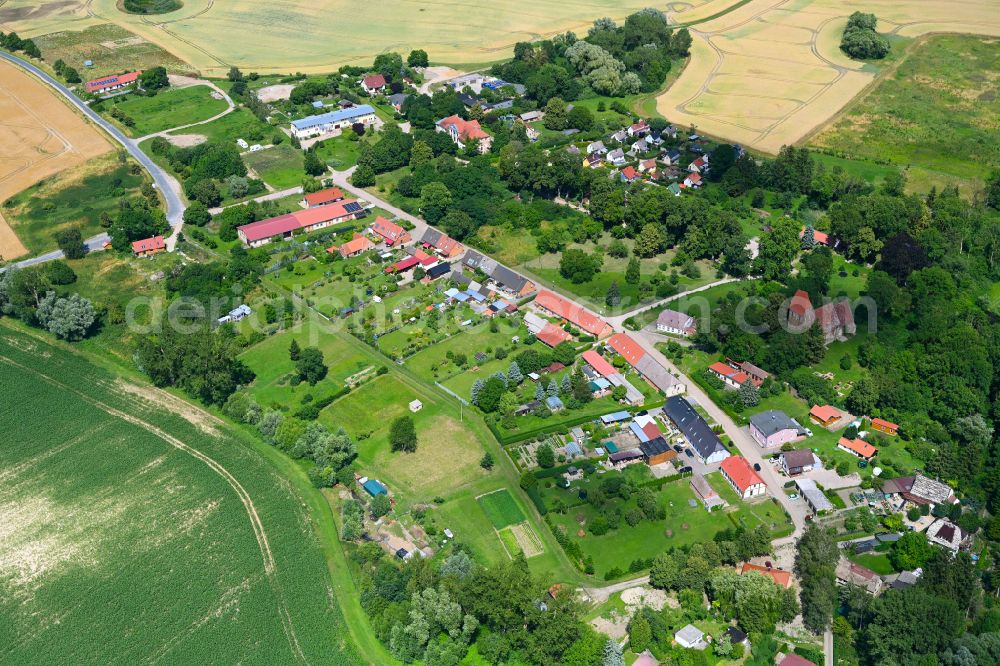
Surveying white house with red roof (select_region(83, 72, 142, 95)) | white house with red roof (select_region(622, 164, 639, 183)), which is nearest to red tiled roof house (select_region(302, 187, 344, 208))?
white house with red roof (select_region(622, 164, 639, 183))

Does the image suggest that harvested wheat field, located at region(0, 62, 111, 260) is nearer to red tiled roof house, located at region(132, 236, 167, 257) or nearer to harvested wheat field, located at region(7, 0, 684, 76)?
red tiled roof house, located at region(132, 236, 167, 257)

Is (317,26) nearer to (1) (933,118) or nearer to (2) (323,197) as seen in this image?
(2) (323,197)

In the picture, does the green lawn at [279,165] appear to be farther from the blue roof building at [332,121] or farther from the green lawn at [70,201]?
the green lawn at [70,201]

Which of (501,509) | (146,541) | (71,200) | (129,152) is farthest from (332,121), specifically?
(501,509)

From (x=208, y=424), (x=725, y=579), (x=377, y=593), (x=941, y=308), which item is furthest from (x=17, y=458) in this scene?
(x=941, y=308)

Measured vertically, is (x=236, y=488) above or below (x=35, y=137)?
below

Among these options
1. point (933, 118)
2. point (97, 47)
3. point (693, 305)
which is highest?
point (933, 118)
